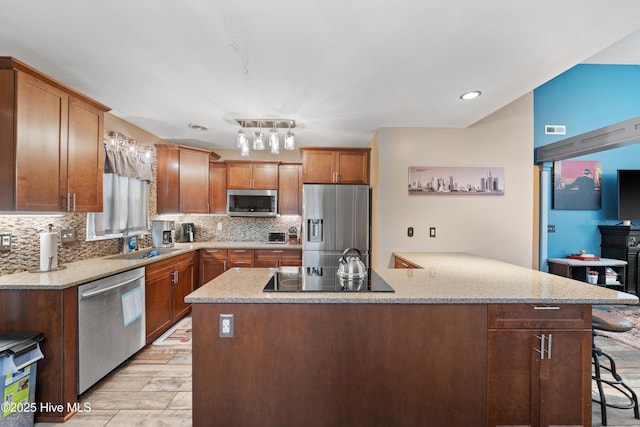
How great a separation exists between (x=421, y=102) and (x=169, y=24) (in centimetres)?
216

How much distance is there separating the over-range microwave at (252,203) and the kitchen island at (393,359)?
3.02 m

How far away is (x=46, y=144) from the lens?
2020 millimetres

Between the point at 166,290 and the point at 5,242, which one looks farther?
the point at 166,290

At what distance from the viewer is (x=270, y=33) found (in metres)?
1.73

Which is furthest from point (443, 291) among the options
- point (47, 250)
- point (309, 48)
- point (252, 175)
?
point (252, 175)

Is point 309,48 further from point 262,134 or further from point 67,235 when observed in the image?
point 67,235

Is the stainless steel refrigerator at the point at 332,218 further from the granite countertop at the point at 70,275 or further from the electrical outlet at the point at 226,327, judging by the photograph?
the electrical outlet at the point at 226,327

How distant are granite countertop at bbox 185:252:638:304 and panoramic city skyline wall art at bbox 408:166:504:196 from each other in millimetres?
1384

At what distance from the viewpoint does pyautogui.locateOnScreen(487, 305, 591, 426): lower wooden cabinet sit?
5.21 feet

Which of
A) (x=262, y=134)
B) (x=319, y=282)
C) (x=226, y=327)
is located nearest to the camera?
(x=226, y=327)

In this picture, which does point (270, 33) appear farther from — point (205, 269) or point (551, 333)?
point (205, 269)

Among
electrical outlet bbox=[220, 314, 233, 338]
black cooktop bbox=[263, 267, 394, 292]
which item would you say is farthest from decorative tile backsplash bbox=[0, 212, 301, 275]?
black cooktop bbox=[263, 267, 394, 292]

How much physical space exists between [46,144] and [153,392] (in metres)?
1.97

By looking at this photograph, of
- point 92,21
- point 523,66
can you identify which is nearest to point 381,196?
point 523,66
